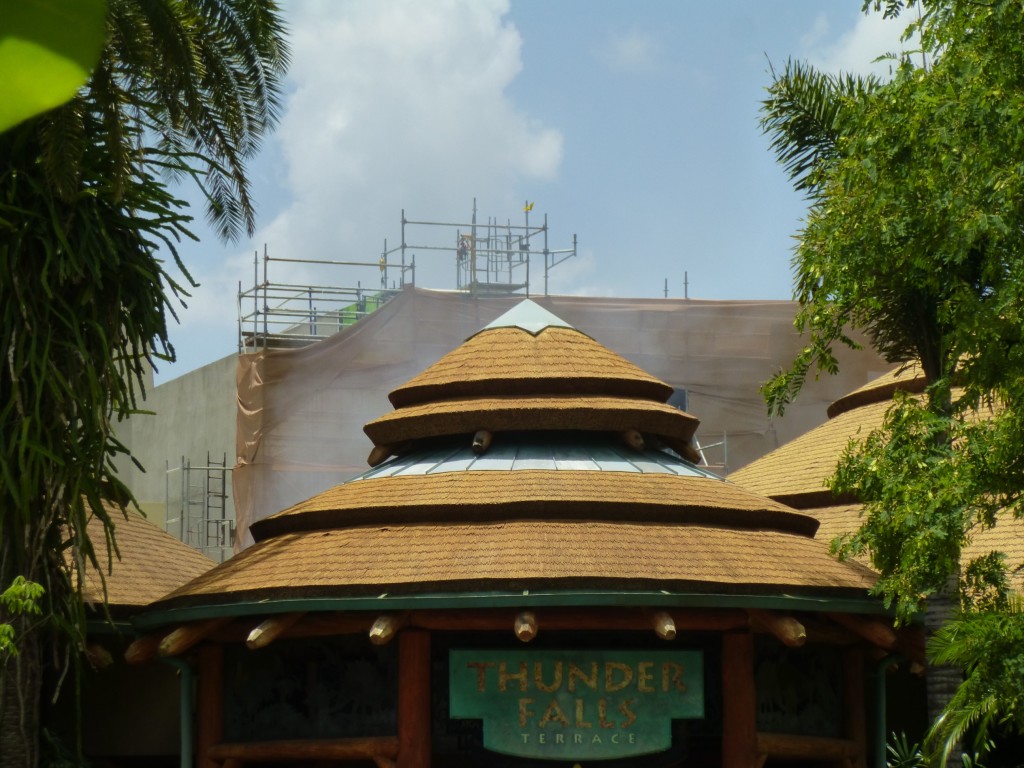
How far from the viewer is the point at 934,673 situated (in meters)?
14.3

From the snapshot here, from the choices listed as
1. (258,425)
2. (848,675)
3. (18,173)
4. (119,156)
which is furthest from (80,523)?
(258,425)

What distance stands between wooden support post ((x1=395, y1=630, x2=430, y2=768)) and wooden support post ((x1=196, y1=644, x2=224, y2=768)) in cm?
210

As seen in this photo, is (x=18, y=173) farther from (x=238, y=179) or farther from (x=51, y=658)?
(x=51, y=658)

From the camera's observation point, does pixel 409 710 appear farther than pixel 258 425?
No

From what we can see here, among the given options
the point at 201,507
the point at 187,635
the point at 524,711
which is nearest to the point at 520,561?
the point at 524,711

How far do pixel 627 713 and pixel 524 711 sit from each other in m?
0.99

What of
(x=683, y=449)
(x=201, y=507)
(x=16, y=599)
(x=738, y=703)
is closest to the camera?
(x=16, y=599)

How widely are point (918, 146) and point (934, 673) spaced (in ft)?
19.1

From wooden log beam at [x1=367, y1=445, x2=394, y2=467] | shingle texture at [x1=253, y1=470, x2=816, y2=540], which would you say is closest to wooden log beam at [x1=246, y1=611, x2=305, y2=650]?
shingle texture at [x1=253, y1=470, x2=816, y2=540]

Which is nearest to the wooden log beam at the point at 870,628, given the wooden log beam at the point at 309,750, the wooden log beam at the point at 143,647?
the wooden log beam at the point at 309,750

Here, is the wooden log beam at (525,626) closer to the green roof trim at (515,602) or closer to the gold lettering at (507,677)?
the green roof trim at (515,602)

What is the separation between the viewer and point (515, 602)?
12.2m

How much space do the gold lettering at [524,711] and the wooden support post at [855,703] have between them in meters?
3.71

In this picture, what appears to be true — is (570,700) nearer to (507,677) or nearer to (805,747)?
(507,677)
